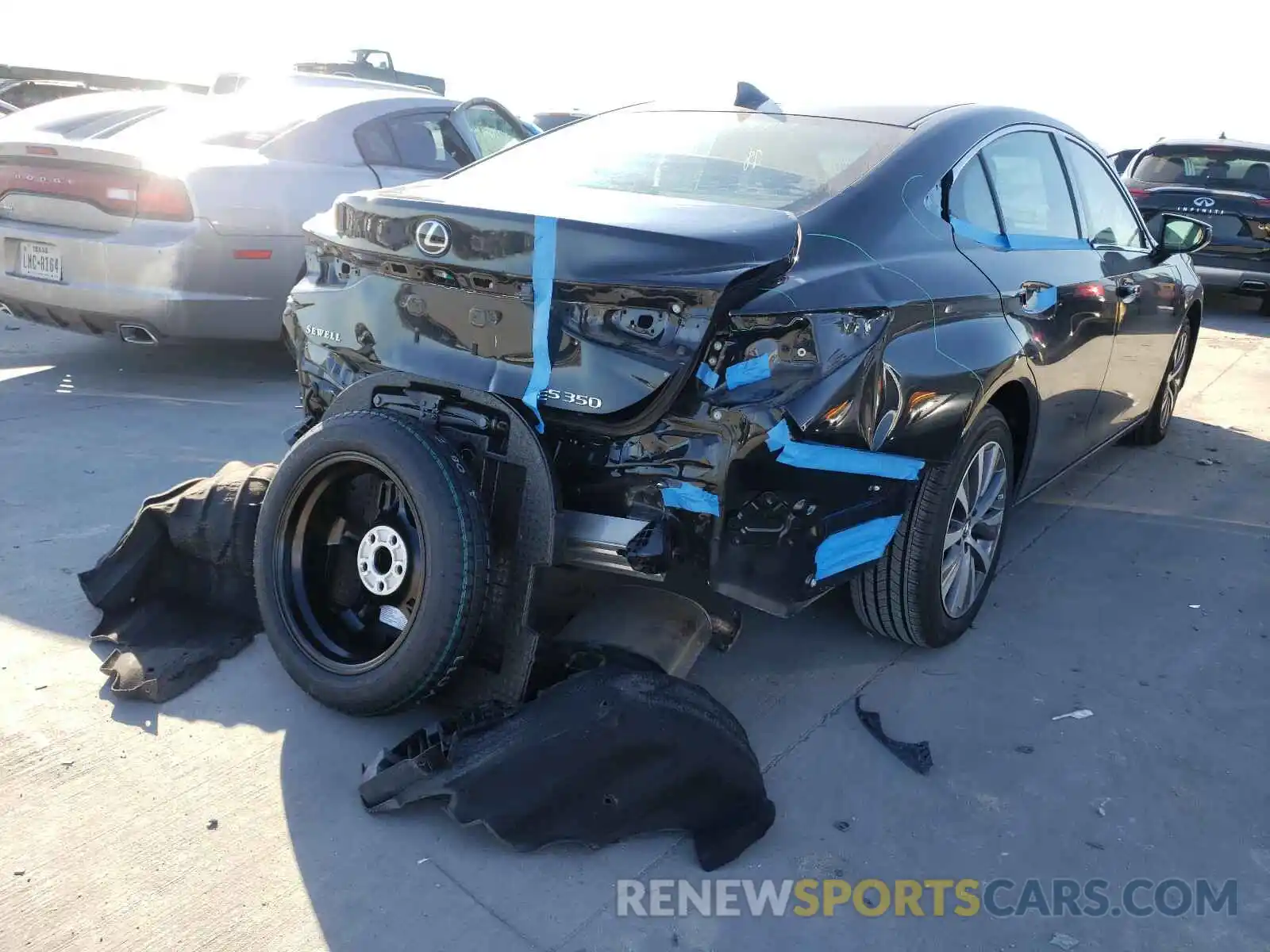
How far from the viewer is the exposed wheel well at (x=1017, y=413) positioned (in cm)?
342

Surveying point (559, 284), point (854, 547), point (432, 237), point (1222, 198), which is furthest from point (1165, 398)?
point (1222, 198)

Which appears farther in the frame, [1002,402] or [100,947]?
[1002,402]

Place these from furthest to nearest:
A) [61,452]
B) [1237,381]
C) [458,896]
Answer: [1237,381] < [61,452] < [458,896]

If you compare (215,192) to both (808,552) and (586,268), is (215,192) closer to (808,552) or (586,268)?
(586,268)

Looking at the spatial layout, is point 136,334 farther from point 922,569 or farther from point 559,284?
Result: point 922,569

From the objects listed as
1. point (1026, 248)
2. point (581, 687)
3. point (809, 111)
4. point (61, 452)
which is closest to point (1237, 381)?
point (1026, 248)

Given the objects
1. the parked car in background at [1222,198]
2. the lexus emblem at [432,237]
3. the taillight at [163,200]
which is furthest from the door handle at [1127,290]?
the parked car in background at [1222,198]

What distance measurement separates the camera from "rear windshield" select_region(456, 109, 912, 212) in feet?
9.96

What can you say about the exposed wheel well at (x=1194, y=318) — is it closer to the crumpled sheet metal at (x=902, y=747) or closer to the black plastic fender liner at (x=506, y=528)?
the crumpled sheet metal at (x=902, y=747)

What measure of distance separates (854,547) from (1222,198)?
882cm

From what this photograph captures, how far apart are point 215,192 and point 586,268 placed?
141 inches

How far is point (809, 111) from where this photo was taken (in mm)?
3469

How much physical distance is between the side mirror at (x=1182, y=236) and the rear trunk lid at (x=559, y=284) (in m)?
3.00

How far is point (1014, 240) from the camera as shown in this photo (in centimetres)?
351
